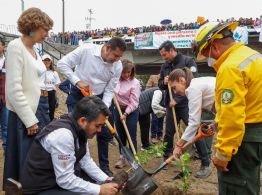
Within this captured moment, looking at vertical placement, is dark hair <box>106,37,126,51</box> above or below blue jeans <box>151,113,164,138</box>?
above

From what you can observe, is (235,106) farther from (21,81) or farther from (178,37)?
(178,37)

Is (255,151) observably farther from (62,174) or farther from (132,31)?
(132,31)

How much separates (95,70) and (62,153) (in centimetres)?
166

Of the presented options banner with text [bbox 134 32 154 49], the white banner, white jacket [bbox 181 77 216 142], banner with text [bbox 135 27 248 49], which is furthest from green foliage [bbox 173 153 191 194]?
banner with text [bbox 134 32 154 49]

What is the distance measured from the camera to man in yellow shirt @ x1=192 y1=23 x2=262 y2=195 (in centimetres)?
241

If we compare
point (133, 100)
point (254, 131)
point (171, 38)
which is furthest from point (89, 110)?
point (171, 38)

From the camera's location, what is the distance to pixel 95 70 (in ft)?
13.4

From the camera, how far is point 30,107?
2.99 meters

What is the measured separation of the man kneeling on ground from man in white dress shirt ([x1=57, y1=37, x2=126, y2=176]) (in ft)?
4.09

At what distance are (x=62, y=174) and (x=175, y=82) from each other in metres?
2.02

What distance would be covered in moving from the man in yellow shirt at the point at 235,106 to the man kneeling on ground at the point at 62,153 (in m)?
0.86

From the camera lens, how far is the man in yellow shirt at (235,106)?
2408 mm

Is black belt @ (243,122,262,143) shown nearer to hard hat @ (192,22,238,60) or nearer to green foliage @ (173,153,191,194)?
hard hat @ (192,22,238,60)

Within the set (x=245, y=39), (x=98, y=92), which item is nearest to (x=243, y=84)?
(x=98, y=92)
